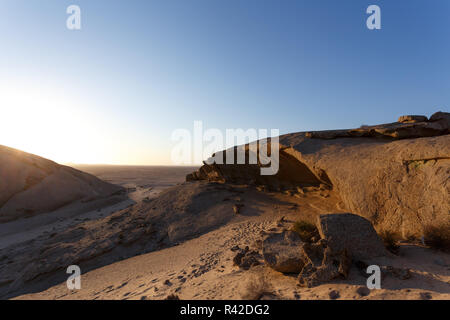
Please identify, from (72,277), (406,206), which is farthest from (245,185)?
(72,277)

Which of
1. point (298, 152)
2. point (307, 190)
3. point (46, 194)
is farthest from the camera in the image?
point (46, 194)

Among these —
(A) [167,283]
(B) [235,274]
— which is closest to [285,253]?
(B) [235,274]

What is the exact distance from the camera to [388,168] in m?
5.65

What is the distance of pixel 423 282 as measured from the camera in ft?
10.7

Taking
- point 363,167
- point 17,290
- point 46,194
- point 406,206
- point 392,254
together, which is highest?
point 363,167

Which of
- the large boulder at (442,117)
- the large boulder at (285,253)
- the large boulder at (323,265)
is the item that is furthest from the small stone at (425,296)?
the large boulder at (442,117)

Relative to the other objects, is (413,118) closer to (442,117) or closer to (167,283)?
(442,117)

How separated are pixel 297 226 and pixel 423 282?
8.21 feet

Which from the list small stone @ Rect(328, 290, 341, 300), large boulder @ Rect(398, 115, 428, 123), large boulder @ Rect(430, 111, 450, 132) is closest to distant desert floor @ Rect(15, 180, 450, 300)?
small stone @ Rect(328, 290, 341, 300)

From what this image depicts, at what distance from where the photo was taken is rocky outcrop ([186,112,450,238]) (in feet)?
15.7

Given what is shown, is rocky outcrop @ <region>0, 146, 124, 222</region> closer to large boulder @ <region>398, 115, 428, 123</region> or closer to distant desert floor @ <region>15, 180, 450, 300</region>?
distant desert floor @ <region>15, 180, 450, 300</region>

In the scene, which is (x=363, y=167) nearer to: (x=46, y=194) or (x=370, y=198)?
(x=370, y=198)

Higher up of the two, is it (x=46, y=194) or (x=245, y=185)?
(x=245, y=185)
